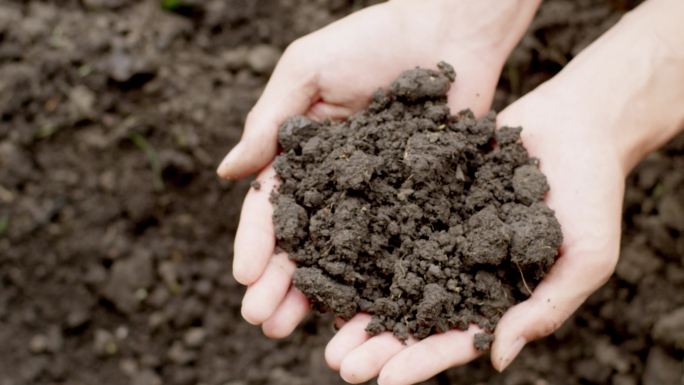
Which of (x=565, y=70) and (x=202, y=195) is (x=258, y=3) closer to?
(x=202, y=195)

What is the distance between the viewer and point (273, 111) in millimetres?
2207

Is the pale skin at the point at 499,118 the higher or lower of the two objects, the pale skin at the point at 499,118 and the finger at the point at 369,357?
the higher

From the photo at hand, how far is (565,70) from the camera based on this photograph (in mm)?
2340

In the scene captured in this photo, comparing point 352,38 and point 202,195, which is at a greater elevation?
point 352,38

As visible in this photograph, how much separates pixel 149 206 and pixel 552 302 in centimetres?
167

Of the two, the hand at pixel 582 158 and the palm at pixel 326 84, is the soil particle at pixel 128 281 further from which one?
the hand at pixel 582 158

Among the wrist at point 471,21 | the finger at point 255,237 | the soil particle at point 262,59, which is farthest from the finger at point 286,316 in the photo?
the soil particle at point 262,59

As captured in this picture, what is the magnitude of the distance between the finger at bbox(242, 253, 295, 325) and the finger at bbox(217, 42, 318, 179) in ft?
0.99

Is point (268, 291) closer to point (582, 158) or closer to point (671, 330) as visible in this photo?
point (582, 158)

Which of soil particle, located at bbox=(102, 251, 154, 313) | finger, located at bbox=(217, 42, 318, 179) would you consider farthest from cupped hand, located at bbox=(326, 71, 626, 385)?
soil particle, located at bbox=(102, 251, 154, 313)

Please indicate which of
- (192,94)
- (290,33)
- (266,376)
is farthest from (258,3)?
(266,376)

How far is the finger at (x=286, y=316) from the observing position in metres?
2.02

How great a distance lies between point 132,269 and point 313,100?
1088 millimetres

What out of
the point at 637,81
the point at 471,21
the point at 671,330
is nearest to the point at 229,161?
the point at 471,21
